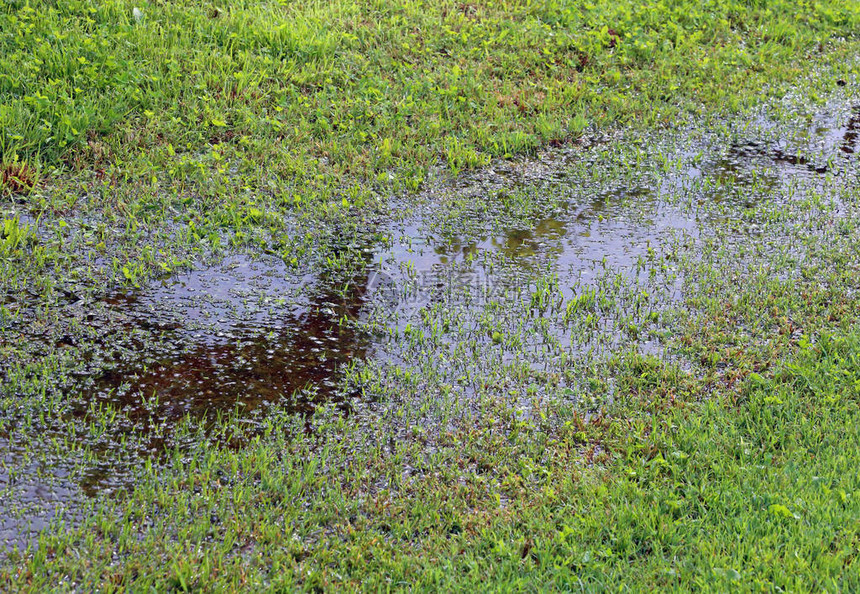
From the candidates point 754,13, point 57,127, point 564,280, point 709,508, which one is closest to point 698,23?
point 754,13

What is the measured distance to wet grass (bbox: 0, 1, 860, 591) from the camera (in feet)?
12.5

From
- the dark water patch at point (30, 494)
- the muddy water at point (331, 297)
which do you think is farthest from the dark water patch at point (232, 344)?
the dark water patch at point (30, 494)

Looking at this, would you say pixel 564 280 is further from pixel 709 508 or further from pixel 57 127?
pixel 57 127

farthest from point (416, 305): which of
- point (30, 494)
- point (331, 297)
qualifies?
point (30, 494)

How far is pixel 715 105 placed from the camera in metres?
9.93

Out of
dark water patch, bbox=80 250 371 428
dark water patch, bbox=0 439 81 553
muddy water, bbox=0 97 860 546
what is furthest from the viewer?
dark water patch, bbox=80 250 371 428

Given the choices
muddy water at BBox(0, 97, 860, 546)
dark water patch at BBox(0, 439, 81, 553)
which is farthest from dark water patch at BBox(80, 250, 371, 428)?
dark water patch at BBox(0, 439, 81, 553)

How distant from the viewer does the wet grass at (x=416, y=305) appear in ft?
12.5

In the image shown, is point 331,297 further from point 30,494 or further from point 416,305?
point 30,494

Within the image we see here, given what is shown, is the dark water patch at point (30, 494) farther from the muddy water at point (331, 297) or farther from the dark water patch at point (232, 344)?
the dark water patch at point (232, 344)

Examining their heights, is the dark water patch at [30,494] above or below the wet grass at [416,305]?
below

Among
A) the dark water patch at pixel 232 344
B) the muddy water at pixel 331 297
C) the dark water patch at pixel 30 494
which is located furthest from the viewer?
the dark water patch at pixel 232 344

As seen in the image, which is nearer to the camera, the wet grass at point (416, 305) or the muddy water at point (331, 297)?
the wet grass at point (416, 305)

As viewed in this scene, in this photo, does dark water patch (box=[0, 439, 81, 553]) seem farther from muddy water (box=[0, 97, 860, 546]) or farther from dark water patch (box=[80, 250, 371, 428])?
dark water patch (box=[80, 250, 371, 428])
